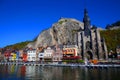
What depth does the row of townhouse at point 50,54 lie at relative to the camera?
118 metres

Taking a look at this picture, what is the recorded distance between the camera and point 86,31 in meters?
127

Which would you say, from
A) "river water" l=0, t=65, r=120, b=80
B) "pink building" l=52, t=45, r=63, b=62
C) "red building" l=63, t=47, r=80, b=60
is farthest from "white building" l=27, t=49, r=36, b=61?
"river water" l=0, t=65, r=120, b=80

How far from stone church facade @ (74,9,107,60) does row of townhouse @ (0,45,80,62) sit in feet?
20.4

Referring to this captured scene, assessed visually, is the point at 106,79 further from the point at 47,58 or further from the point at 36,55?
the point at 36,55

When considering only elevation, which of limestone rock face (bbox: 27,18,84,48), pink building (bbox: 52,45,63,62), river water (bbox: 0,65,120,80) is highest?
limestone rock face (bbox: 27,18,84,48)

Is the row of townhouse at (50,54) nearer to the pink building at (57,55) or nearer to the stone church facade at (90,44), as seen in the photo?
the pink building at (57,55)

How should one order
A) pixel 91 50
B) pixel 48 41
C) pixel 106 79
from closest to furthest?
1. pixel 106 79
2. pixel 91 50
3. pixel 48 41

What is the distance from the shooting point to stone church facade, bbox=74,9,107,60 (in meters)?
116

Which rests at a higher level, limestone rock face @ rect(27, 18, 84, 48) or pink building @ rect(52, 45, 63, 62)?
limestone rock face @ rect(27, 18, 84, 48)

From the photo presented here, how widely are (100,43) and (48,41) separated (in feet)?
195

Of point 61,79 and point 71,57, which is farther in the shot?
point 71,57

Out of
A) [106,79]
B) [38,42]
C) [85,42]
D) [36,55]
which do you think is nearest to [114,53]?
[85,42]

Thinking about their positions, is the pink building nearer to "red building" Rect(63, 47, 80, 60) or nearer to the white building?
"red building" Rect(63, 47, 80, 60)

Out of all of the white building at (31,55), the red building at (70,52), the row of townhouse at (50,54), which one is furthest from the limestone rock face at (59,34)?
the red building at (70,52)
